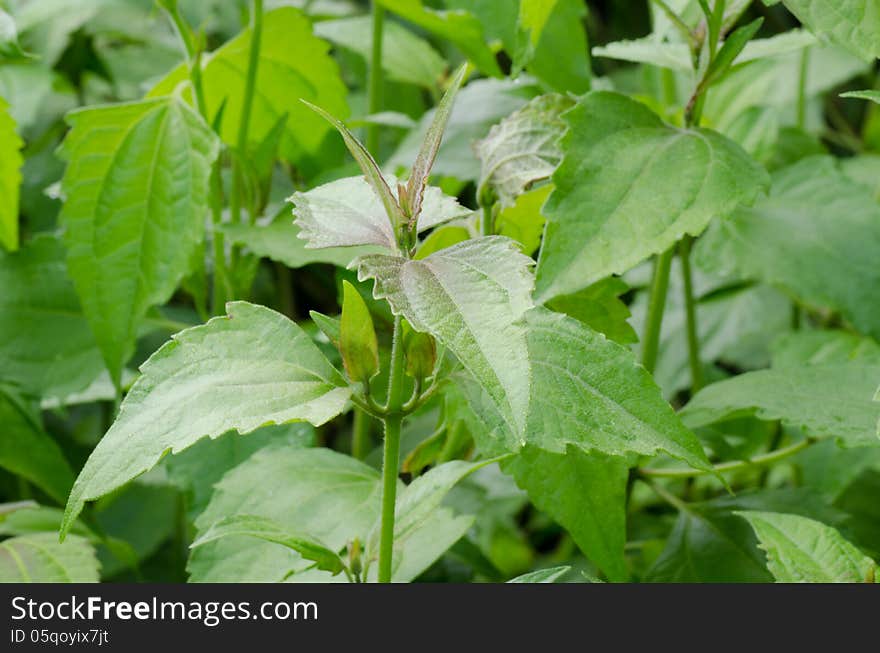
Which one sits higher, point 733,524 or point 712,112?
point 712,112

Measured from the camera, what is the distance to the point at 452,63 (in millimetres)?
1338

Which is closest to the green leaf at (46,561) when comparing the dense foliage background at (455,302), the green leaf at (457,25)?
the dense foliage background at (455,302)

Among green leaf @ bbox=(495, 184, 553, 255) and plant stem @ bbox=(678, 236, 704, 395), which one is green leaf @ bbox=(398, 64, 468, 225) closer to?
green leaf @ bbox=(495, 184, 553, 255)

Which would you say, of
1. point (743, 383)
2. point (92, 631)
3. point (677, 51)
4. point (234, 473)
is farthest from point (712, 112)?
point (92, 631)

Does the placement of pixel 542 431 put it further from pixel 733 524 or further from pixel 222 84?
pixel 222 84

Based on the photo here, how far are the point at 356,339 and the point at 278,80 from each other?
0.43 m

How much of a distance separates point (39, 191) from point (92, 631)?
691 millimetres

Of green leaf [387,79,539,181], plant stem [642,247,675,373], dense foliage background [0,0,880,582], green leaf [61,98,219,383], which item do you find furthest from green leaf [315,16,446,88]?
plant stem [642,247,675,373]

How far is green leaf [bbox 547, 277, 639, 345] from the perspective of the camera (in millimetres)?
630

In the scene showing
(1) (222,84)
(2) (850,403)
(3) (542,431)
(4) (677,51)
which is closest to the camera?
(3) (542,431)

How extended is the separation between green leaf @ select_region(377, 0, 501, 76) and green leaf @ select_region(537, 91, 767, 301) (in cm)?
24

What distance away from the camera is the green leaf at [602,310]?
630 millimetres

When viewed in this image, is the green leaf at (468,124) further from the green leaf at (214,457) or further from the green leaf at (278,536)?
the green leaf at (278,536)

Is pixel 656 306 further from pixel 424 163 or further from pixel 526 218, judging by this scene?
pixel 424 163
